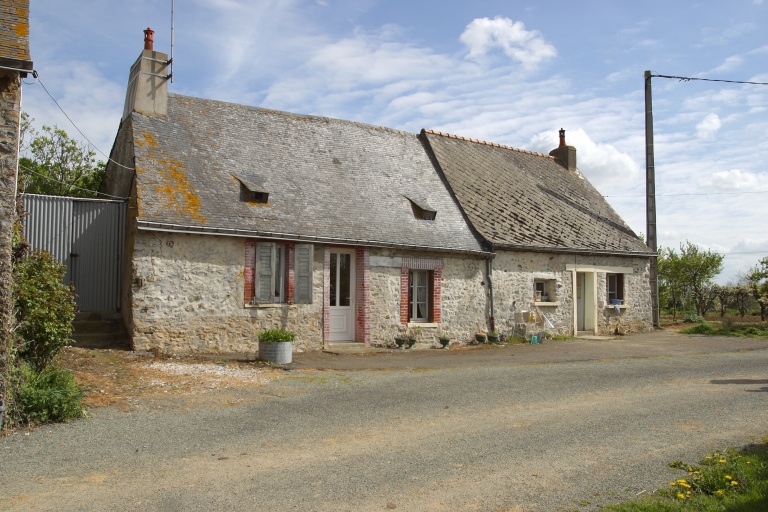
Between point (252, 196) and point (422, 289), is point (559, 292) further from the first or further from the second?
point (252, 196)

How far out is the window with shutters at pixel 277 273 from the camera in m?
13.2

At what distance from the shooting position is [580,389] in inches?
370

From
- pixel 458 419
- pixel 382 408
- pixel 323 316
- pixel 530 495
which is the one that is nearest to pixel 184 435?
pixel 382 408

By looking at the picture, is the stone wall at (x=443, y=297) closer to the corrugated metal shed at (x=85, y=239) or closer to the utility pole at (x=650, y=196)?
the corrugated metal shed at (x=85, y=239)

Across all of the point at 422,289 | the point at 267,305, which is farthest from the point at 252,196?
the point at 422,289

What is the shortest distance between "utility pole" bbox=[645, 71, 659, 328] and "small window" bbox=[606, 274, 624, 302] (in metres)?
1.38

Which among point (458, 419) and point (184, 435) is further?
point (458, 419)

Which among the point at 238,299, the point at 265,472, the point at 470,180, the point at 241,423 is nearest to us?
the point at 265,472

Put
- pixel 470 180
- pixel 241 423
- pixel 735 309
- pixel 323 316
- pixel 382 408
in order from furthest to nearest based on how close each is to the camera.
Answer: pixel 735 309 → pixel 470 180 → pixel 323 316 → pixel 382 408 → pixel 241 423

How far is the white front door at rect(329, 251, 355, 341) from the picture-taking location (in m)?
14.6

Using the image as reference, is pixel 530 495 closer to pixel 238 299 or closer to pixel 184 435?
pixel 184 435

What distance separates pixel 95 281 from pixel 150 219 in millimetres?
2677

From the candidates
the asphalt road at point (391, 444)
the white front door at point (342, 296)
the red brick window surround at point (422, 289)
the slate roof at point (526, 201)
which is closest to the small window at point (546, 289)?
the slate roof at point (526, 201)

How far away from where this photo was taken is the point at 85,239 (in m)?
13.4
